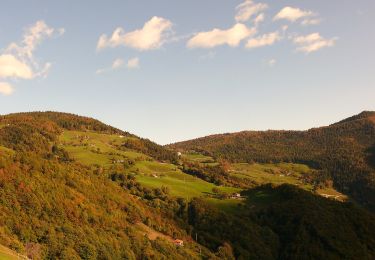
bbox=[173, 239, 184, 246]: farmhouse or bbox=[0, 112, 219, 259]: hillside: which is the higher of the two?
bbox=[0, 112, 219, 259]: hillside

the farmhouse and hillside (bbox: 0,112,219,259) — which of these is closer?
hillside (bbox: 0,112,219,259)

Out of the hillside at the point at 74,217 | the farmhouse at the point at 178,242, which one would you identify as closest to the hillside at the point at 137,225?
the hillside at the point at 74,217

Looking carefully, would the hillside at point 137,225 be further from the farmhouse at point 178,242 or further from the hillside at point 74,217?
the farmhouse at point 178,242

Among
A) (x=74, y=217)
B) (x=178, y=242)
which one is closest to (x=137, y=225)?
(x=178, y=242)

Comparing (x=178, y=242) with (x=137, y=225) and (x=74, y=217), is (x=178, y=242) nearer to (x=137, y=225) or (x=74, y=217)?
(x=137, y=225)

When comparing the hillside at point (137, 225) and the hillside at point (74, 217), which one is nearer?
the hillside at point (74, 217)

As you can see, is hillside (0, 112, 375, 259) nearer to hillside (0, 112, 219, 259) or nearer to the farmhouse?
hillside (0, 112, 219, 259)

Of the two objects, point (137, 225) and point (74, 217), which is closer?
point (74, 217)

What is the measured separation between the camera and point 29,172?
158 m

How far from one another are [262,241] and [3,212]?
96.6 metres

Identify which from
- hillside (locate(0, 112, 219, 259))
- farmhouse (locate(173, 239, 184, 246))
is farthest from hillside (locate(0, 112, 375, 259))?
farmhouse (locate(173, 239, 184, 246))

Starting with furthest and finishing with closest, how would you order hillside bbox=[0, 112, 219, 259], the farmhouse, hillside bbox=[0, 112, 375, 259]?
the farmhouse < hillside bbox=[0, 112, 375, 259] < hillside bbox=[0, 112, 219, 259]

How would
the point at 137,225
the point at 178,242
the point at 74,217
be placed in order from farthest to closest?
the point at 137,225 → the point at 178,242 → the point at 74,217

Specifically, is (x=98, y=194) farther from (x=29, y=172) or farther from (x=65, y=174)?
(x=29, y=172)
